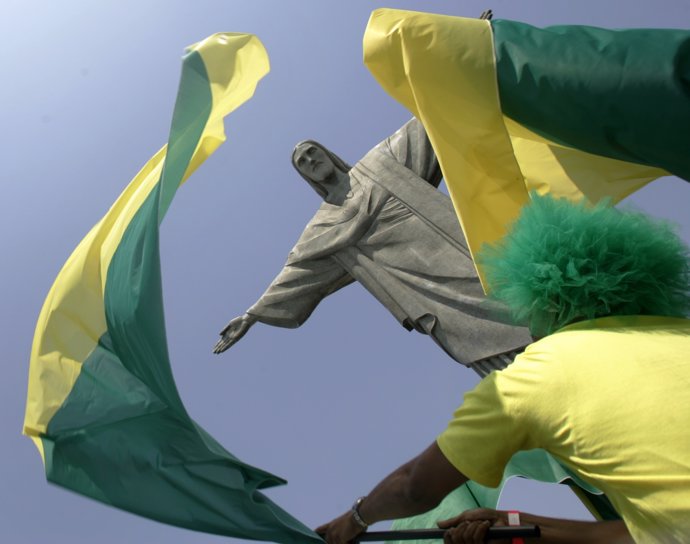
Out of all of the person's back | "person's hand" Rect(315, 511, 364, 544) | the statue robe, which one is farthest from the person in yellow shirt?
the statue robe

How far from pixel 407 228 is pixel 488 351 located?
91 cm

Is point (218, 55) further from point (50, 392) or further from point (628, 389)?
point (628, 389)

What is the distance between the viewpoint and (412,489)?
1.90 meters

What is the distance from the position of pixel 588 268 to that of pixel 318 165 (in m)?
3.34

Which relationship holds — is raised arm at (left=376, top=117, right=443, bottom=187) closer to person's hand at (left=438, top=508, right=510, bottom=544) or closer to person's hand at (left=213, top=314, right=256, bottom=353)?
person's hand at (left=213, top=314, right=256, bottom=353)

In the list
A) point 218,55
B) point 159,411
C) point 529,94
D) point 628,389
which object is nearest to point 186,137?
point 218,55

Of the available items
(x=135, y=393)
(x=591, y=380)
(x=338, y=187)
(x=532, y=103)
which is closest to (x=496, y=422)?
(x=591, y=380)

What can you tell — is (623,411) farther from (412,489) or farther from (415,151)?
(415,151)

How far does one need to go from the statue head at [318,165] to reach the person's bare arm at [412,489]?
114 inches

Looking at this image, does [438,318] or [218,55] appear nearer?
[218,55]

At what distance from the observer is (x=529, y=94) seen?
262cm

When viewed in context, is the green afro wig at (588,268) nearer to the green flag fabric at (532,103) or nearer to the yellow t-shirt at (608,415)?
the yellow t-shirt at (608,415)

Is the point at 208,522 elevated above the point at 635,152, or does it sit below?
below

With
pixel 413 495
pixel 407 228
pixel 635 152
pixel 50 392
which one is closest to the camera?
pixel 413 495
